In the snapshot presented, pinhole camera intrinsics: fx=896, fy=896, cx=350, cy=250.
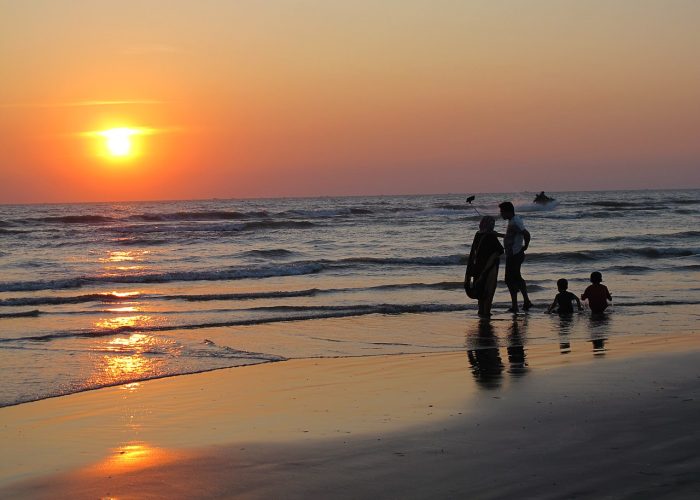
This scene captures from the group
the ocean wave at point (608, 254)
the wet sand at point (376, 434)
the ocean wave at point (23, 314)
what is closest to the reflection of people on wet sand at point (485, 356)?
the wet sand at point (376, 434)

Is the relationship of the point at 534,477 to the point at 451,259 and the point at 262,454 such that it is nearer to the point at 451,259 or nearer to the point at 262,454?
the point at 262,454

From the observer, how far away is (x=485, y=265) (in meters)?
12.9

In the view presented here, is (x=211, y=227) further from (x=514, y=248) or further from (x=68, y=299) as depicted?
(x=514, y=248)

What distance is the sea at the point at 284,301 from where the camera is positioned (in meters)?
10.0

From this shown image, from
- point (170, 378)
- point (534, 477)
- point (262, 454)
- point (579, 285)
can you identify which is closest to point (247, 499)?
point (262, 454)

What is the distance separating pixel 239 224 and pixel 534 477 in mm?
44125

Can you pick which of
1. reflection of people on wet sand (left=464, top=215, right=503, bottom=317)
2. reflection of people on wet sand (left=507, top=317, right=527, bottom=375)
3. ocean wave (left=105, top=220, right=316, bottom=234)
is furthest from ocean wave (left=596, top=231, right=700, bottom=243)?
reflection of people on wet sand (left=507, top=317, right=527, bottom=375)

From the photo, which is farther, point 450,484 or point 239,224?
point 239,224

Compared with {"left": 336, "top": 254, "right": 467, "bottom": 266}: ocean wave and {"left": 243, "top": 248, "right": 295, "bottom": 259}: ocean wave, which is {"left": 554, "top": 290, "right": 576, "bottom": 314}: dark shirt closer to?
{"left": 336, "top": 254, "right": 467, "bottom": 266}: ocean wave

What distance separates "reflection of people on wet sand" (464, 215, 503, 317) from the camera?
12.8 metres

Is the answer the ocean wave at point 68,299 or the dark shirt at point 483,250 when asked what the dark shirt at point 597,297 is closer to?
the dark shirt at point 483,250

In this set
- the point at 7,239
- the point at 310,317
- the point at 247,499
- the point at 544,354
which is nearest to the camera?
the point at 247,499

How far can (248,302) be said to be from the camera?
1622cm

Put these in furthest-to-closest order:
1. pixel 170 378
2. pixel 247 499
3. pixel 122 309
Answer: pixel 122 309, pixel 170 378, pixel 247 499
